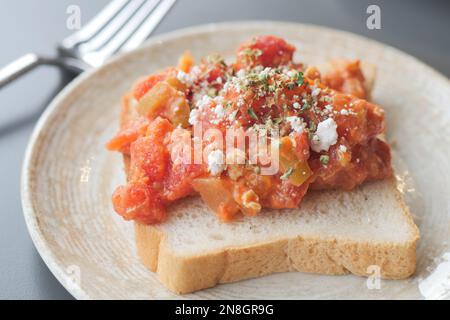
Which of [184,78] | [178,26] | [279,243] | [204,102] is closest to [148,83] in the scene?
[184,78]

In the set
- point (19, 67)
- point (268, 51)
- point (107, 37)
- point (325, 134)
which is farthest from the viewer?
point (107, 37)

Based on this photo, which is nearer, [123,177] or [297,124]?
[297,124]

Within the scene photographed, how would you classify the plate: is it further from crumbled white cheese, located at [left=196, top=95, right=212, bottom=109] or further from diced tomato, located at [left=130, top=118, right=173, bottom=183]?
crumbled white cheese, located at [left=196, top=95, right=212, bottom=109]

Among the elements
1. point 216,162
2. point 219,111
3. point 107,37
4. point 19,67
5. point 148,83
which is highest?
point 107,37

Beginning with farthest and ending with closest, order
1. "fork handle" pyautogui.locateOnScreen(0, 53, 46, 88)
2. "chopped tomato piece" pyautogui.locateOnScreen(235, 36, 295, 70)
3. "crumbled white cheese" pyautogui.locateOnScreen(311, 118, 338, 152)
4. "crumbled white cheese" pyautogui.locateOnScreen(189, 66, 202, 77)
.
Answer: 1. "fork handle" pyautogui.locateOnScreen(0, 53, 46, 88)
2. "chopped tomato piece" pyautogui.locateOnScreen(235, 36, 295, 70)
3. "crumbled white cheese" pyautogui.locateOnScreen(189, 66, 202, 77)
4. "crumbled white cheese" pyautogui.locateOnScreen(311, 118, 338, 152)

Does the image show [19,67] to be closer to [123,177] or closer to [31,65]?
[31,65]

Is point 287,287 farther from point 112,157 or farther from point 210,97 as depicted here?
point 112,157

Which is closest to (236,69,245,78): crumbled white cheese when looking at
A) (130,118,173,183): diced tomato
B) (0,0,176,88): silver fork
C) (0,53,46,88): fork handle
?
(130,118,173,183): diced tomato
